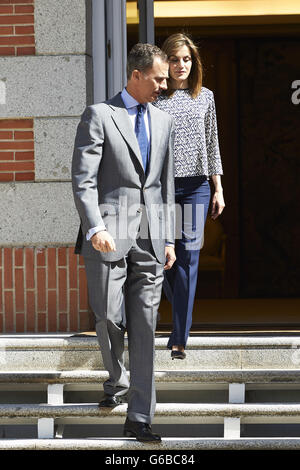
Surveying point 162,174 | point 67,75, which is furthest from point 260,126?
point 162,174

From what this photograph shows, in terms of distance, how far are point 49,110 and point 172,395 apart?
2.08 metres

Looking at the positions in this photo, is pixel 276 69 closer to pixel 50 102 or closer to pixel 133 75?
pixel 50 102

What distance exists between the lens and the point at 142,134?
4.79m

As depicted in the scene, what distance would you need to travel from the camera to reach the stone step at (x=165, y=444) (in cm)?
487

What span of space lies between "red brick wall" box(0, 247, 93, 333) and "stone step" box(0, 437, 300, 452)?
53.7 inches

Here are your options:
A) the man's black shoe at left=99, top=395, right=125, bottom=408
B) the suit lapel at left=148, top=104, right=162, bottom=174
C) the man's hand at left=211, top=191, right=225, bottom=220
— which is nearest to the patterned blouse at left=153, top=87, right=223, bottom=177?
the man's hand at left=211, top=191, right=225, bottom=220

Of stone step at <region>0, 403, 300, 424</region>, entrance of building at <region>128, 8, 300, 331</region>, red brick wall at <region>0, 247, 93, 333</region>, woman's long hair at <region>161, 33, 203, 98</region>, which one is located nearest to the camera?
stone step at <region>0, 403, 300, 424</region>

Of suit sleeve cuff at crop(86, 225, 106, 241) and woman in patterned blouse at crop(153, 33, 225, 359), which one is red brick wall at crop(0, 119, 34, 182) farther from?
suit sleeve cuff at crop(86, 225, 106, 241)

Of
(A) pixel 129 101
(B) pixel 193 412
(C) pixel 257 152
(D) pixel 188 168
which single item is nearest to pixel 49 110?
(D) pixel 188 168

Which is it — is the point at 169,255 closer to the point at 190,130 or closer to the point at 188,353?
the point at 190,130

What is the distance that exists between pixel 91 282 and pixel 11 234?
174cm

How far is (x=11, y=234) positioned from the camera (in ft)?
20.7

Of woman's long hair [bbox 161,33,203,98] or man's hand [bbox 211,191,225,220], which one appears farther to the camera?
man's hand [bbox 211,191,225,220]

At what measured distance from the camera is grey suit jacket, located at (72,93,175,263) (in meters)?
4.59
